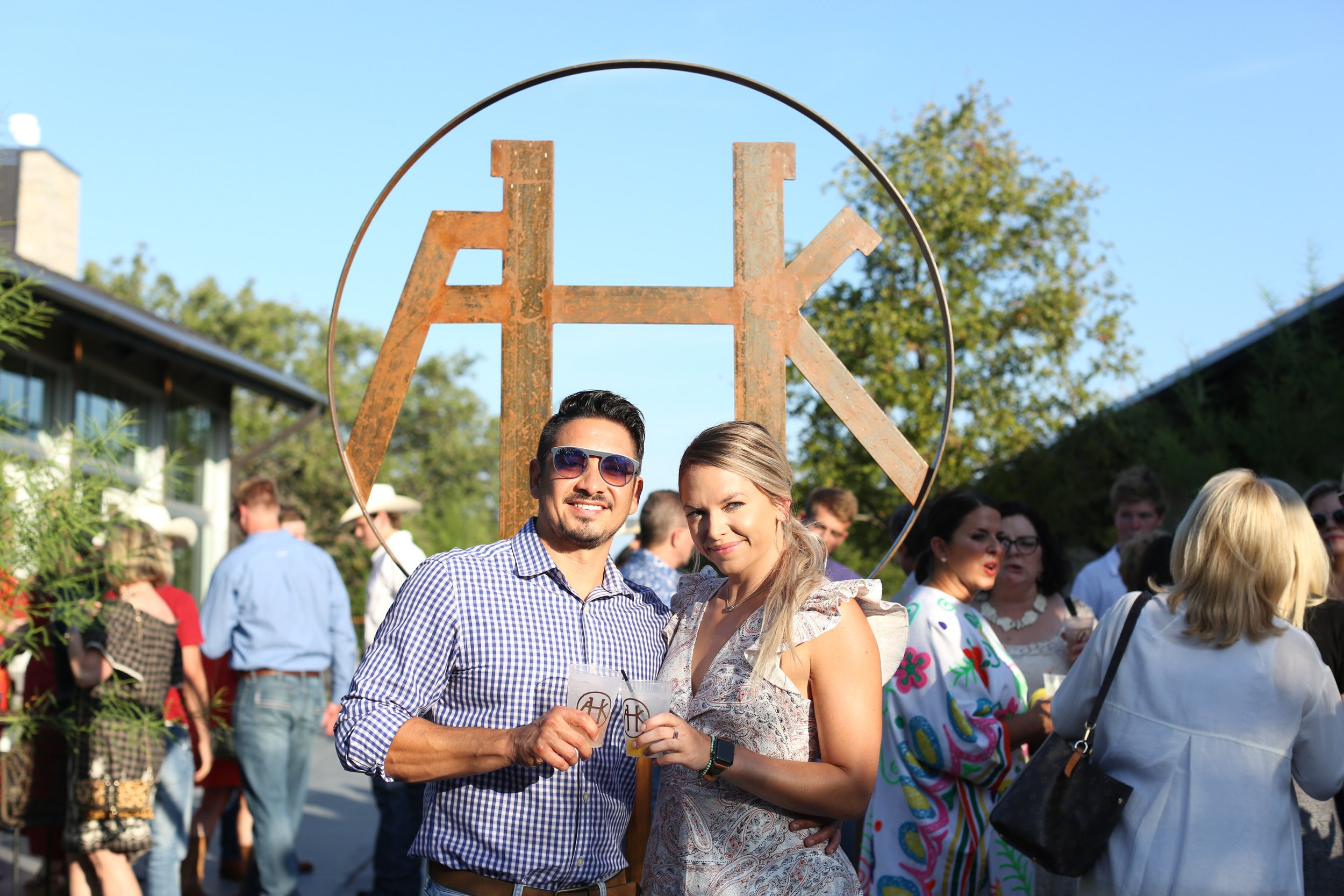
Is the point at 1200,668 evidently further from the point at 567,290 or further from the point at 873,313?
the point at 873,313

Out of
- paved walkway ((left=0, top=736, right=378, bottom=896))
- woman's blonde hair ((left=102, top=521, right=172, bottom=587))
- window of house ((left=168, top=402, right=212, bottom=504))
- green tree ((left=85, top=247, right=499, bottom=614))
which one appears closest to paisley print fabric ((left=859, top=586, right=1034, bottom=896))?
woman's blonde hair ((left=102, top=521, right=172, bottom=587))

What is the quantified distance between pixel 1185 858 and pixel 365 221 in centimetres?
245

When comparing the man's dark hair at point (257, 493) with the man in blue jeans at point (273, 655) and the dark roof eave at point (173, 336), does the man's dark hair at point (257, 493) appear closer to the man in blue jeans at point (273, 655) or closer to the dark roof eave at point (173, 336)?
the man in blue jeans at point (273, 655)

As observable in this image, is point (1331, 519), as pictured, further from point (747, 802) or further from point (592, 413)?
point (592, 413)

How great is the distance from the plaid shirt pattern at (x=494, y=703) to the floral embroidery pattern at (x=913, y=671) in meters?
1.28

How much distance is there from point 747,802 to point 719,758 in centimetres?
21

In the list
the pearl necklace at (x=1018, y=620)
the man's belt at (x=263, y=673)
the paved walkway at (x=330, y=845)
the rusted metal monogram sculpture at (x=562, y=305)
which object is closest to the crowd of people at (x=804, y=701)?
the rusted metal monogram sculpture at (x=562, y=305)

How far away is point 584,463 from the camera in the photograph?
7.75 feet

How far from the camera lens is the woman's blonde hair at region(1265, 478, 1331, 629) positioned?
2.66 meters

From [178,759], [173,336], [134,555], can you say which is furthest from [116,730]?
[173,336]

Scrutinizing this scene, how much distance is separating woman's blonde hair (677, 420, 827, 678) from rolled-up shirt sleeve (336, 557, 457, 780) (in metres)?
0.56

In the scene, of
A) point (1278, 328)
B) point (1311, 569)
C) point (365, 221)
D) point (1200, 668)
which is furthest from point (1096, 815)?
point (1278, 328)

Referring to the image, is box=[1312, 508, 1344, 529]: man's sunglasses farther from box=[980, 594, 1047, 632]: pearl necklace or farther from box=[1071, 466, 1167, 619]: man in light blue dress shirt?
box=[1071, 466, 1167, 619]: man in light blue dress shirt

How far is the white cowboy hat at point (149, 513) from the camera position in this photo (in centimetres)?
463
